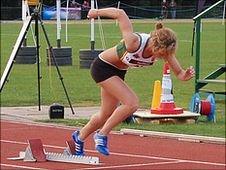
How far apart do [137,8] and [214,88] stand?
48.2m

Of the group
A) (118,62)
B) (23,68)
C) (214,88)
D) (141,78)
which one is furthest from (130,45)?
A: (23,68)

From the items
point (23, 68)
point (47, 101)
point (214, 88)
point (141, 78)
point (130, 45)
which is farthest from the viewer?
point (23, 68)

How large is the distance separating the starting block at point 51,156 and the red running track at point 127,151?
94 mm

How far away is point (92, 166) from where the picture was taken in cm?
1113

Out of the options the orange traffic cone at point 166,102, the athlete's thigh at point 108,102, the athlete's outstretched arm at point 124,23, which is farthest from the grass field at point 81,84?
the athlete's outstretched arm at point 124,23

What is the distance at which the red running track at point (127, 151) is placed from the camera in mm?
11430

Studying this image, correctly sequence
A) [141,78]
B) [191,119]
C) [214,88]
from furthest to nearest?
[141,78] → [214,88] → [191,119]

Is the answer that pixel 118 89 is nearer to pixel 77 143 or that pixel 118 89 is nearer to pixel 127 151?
pixel 77 143

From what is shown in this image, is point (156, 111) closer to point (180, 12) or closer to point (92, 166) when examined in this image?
point (92, 166)

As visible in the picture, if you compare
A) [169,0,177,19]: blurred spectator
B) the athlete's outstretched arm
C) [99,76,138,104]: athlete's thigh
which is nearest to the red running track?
[99,76,138,104]: athlete's thigh

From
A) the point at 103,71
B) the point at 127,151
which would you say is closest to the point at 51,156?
the point at 127,151

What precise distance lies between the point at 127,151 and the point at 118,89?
3842 mm

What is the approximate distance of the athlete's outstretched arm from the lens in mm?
8625

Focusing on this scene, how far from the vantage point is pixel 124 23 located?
8.66 meters
